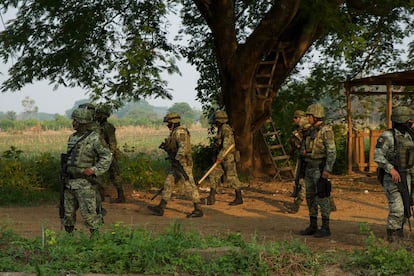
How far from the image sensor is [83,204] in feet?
22.8

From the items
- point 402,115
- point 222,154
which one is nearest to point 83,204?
point 402,115

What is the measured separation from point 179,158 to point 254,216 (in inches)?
68.5

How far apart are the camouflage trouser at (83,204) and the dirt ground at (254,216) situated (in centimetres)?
65

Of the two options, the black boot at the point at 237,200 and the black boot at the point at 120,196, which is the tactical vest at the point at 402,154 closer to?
the black boot at the point at 237,200

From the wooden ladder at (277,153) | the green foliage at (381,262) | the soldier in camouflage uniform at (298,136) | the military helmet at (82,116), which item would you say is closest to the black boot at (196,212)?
the soldier in camouflage uniform at (298,136)

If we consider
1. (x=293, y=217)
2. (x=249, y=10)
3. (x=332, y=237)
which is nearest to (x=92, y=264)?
(x=332, y=237)

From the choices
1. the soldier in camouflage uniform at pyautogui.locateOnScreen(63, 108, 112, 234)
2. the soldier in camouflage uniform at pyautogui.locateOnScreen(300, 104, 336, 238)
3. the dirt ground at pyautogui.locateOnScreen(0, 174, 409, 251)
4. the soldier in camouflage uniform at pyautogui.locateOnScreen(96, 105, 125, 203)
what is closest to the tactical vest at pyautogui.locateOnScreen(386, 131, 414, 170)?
the soldier in camouflage uniform at pyautogui.locateOnScreen(300, 104, 336, 238)

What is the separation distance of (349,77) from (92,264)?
16.2 meters

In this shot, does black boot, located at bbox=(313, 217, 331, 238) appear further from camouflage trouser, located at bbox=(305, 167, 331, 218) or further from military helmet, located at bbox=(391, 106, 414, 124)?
military helmet, located at bbox=(391, 106, 414, 124)

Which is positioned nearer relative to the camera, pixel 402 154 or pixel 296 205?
pixel 402 154

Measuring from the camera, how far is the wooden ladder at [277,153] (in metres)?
16.2

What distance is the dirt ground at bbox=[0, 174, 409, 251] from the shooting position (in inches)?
324

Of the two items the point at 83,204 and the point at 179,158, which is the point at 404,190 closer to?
the point at 83,204

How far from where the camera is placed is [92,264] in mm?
5480
